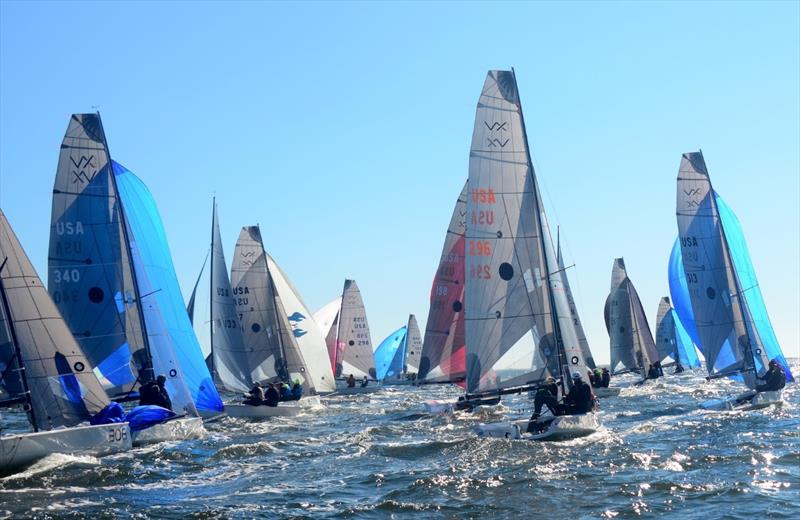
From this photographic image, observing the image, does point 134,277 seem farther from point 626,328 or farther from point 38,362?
point 626,328

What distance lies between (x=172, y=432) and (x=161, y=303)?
5.21 meters

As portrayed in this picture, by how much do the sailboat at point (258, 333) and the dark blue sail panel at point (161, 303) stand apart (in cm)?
1072

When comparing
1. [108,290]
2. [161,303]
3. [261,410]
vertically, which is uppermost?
[108,290]

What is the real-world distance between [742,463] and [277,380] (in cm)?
2353

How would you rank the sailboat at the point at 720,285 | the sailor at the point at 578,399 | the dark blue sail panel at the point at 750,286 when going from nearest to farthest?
the sailor at the point at 578,399, the sailboat at the point at 720,285, the dark blue sail panel at the point at 750,286

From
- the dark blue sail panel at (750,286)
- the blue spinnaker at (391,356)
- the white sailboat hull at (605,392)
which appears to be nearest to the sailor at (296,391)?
the white sailboat hull at (605,392)

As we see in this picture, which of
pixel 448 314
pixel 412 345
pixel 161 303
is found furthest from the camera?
pixel 412 345

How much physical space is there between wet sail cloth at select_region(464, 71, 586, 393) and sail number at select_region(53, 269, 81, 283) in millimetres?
9969

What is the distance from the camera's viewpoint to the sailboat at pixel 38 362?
56.7 ft

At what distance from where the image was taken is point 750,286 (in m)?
30.2

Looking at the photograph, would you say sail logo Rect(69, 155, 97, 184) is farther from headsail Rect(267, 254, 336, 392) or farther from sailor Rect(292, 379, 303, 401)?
headsail Rect(267, 254, 336, 392)

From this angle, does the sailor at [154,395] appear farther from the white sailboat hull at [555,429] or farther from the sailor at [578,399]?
the sailor at [578,399]

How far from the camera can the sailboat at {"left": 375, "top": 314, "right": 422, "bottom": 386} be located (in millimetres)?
69562

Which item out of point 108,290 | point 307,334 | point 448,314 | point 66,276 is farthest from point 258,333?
point 66,276
